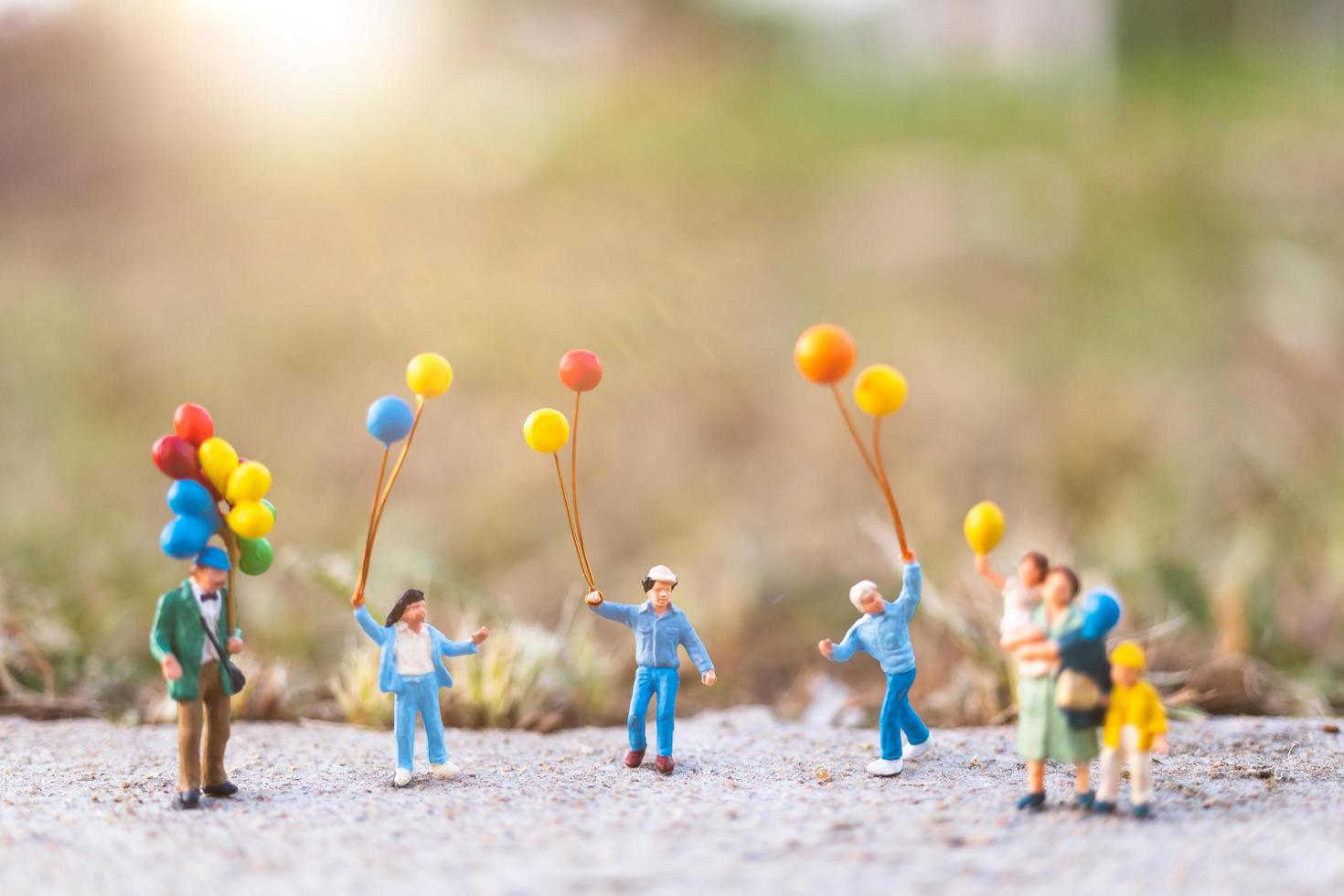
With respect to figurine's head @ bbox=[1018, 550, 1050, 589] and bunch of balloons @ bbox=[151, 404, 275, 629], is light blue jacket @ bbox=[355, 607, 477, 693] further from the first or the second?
figurine's head @ bbox=[1018, 550, 1050, 589]

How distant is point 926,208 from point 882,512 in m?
5.91

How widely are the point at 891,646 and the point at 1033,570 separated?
0.55m

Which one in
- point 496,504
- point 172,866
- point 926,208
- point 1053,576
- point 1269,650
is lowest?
point 172,866

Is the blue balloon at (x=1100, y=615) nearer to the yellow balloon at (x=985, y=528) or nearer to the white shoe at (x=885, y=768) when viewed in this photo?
the yellow balloon at (x=985, y=528)

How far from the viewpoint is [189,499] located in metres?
3.24

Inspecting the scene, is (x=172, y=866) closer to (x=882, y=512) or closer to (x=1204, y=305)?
(x=882, y=512)

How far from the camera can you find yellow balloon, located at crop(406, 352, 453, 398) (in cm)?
→ 348

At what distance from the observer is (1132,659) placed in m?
2.99

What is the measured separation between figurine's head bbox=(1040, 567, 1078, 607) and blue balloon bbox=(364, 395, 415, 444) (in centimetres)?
195

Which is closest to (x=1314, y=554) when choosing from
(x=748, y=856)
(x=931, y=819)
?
(x=931, y=819)

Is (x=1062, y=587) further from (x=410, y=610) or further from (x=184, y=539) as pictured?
(x=184, y=539)

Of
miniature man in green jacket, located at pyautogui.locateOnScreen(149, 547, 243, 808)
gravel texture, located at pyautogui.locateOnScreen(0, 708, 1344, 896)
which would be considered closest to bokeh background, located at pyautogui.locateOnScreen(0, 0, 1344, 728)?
gravel texture, located at pyautogui.locateOnScreen(0, 708, 1344, 896)

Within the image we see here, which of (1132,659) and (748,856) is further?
(1132,659)

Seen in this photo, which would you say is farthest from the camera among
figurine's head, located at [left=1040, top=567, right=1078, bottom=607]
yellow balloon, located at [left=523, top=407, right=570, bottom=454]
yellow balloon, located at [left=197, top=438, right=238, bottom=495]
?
yellow balloon, located at [left=523, top=407, right=570, bottom=454]
